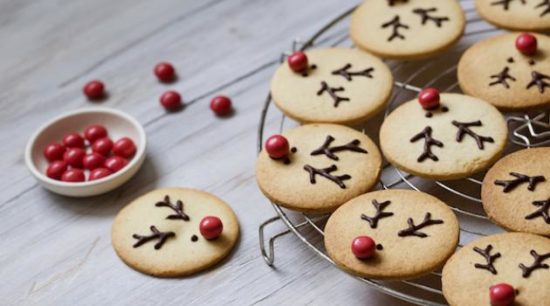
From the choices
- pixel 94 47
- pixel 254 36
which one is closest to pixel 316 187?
pixel 254 36

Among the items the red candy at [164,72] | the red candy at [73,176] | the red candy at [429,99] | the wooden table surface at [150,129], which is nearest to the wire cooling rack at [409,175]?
the wooden table surface at [150,129]

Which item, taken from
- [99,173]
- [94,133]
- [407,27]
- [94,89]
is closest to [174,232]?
[99,173]

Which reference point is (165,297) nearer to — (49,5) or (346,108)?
(346,108)

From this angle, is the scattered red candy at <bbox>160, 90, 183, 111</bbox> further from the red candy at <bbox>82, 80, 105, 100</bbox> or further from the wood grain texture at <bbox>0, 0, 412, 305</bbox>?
the red candy at <bbox>82, 80, 105, 100</bbox>

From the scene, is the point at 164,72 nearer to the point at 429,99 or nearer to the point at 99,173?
the point at 99,173

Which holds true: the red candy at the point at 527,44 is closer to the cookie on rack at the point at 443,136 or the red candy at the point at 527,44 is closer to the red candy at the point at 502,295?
the cookie on rack at the point at 443,136

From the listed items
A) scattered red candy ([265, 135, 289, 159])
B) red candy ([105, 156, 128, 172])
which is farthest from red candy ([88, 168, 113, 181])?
scattered red candy ([265, 135, 289, 159])
